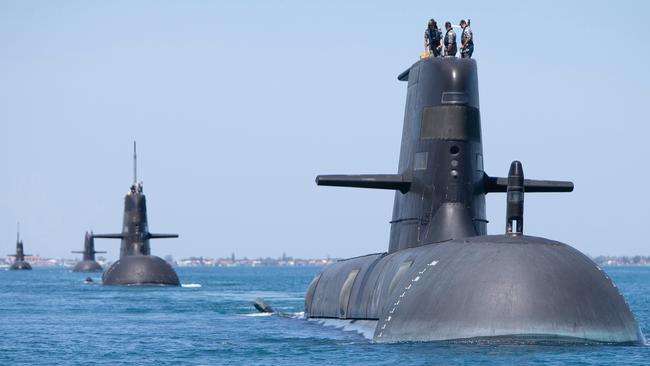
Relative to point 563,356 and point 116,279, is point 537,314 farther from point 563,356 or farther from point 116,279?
point 116,279

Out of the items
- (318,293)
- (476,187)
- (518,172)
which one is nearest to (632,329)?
(518,172)

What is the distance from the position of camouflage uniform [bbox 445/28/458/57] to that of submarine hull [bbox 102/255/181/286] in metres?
59.7

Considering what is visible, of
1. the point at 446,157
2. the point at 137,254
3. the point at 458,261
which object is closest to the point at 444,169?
the point at 446,157

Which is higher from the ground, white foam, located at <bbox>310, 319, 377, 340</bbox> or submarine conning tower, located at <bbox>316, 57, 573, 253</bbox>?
submarine conning tower, located at <bbox>316, 57, 573, 253</bbox>

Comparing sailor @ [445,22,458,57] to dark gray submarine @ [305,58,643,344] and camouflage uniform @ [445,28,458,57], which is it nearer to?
camouflage uniform @ [445,28,458,57]

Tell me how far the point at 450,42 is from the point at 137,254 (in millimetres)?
63335

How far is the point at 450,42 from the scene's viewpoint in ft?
111

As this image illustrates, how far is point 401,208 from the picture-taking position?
3491cm

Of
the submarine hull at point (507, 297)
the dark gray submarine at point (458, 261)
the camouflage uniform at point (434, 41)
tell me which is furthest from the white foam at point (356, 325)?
the camouflage uniform at point (434, 41)

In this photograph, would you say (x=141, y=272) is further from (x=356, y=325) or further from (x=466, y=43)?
(x=466, y=43)

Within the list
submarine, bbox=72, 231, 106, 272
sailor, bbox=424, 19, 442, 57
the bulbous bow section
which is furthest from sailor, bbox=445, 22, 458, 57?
submarine, bbox=72, 231, 106, 272

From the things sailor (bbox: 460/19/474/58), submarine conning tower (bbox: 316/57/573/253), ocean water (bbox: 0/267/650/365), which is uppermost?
sailor (bbox: 460/19/474/58)

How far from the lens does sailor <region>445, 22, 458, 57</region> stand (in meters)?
33.6

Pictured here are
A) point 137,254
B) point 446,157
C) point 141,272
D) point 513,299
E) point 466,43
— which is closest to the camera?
point 513,299
